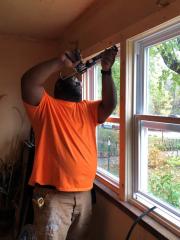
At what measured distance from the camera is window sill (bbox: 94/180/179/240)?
149cm

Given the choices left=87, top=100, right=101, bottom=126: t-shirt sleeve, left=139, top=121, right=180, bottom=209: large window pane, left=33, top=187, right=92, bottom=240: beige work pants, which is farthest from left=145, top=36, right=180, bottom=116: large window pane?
left=33, top=187, right=92, bottom=240: beige work pants

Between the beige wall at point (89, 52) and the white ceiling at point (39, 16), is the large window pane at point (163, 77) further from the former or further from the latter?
the white ceiling at point (39, 16)

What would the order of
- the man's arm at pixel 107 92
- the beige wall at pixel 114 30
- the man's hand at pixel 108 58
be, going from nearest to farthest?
the beige wall at pixel 114 30 → the man's hand at pixel 108 58 → the man's arm at pixel 107 92

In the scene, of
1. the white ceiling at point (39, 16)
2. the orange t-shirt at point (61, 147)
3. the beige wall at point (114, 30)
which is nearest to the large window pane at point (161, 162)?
the beige wall at point (114, 30)

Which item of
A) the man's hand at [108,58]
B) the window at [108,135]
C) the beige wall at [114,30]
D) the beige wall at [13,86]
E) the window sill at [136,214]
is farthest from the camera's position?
the beige wall at [13,86]

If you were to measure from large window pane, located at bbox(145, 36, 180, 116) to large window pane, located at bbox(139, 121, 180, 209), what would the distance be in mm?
109

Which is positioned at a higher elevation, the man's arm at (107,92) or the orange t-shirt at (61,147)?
the man's arm at (107,92)

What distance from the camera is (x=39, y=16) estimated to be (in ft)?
8.64

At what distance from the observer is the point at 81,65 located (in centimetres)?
164

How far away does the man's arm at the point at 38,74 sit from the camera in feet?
5.11

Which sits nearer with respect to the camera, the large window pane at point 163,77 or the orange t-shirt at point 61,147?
the large window pane at point 163,77

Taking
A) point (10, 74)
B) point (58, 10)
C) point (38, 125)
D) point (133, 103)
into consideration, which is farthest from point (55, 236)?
point (10, 74)

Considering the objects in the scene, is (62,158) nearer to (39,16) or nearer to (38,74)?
(38,74)

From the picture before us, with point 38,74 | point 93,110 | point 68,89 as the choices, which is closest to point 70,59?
point 38,74
